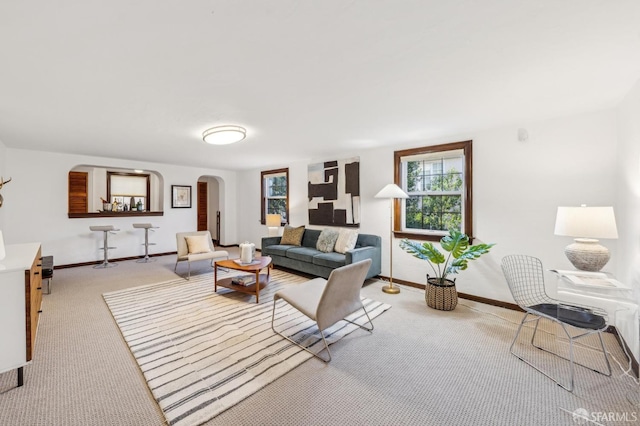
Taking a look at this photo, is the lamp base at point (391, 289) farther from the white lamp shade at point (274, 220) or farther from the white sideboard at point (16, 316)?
the white sideboard at point (16, 316)

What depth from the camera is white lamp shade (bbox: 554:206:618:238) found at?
2152 millimetres

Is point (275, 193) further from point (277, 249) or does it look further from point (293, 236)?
point (277, 249)

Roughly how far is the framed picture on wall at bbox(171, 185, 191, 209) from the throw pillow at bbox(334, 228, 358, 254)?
4528 millimetres

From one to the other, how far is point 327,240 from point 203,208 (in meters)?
6.25

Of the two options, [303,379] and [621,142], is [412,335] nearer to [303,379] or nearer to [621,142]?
[303,379]

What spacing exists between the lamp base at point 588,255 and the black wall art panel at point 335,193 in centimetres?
299

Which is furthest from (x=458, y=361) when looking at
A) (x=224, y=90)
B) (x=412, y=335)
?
(x=224, y=90)

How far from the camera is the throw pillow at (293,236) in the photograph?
17.9ft

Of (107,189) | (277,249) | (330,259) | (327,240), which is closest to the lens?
(330,259)

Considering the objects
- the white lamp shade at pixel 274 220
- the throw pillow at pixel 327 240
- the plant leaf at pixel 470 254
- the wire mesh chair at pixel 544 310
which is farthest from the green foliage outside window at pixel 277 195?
the wire mesh chair at pixel 544 310

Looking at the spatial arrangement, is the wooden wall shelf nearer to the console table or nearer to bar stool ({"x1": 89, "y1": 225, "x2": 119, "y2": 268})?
bar stool ({"x1": 89, "y1": 225, "x2": 119, "y2": 268})

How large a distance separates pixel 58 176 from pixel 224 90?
5.17m

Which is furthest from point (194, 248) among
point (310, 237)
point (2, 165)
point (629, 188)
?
point (629, 188)

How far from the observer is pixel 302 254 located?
4656 millimetres
